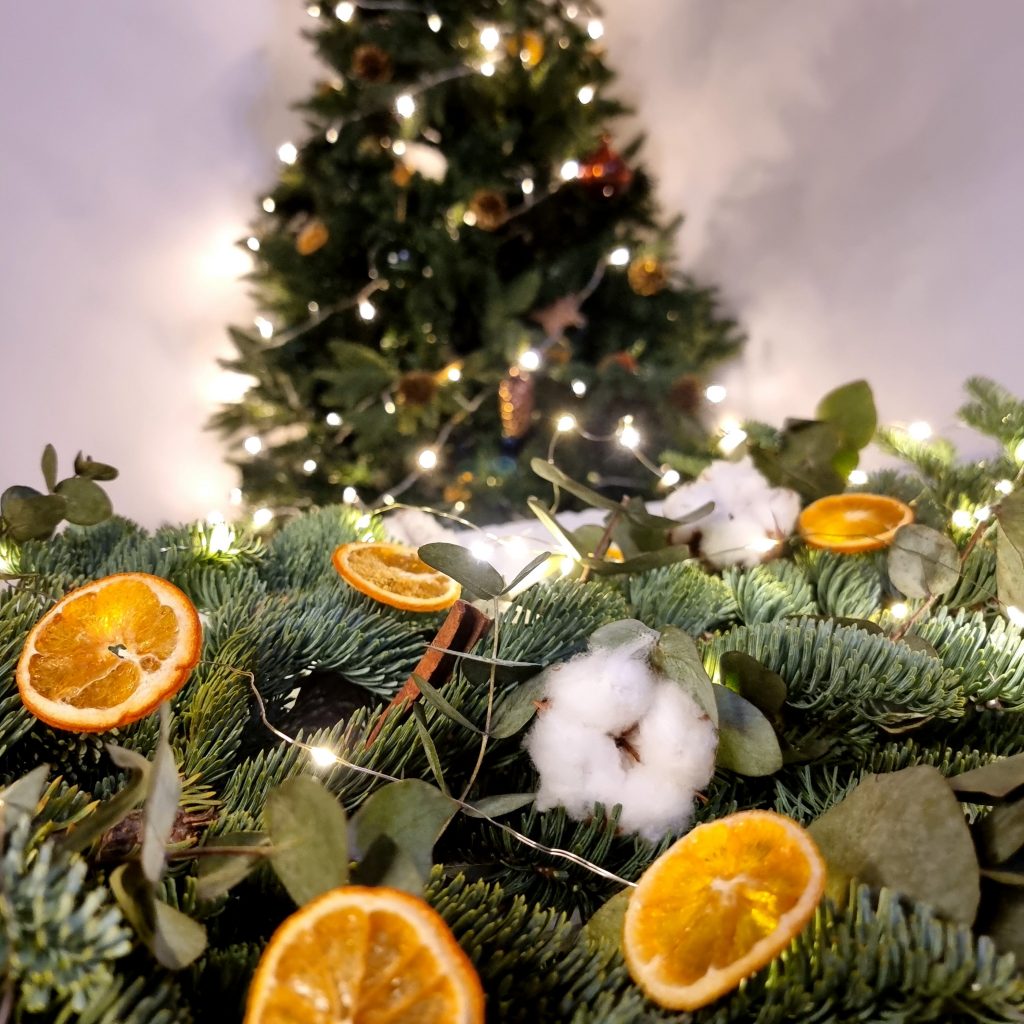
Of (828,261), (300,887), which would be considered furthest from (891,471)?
(828,261)

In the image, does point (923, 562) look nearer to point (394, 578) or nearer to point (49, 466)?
point (394, 578)

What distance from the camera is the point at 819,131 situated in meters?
1.31

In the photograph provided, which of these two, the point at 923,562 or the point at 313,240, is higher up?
the point at 313,240

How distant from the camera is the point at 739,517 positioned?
1.84 feet

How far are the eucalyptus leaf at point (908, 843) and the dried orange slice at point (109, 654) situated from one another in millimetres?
283

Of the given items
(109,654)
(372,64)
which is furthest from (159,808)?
(372,64)

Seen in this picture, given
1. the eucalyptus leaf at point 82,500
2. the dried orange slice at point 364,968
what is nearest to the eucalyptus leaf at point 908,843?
the dried orange slice at point 364,968

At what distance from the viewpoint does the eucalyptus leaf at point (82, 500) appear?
51 cm

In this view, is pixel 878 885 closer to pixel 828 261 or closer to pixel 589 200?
pixel 828 261

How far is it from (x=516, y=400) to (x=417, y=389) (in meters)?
0.19

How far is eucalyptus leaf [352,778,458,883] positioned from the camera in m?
0.25

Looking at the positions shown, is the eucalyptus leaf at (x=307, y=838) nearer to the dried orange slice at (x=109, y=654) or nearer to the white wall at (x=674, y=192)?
the dried orange slice at (x=109, y=654)

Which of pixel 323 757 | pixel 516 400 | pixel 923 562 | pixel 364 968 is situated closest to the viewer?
pixel 364 968

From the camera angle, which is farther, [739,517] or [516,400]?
[516,400]
